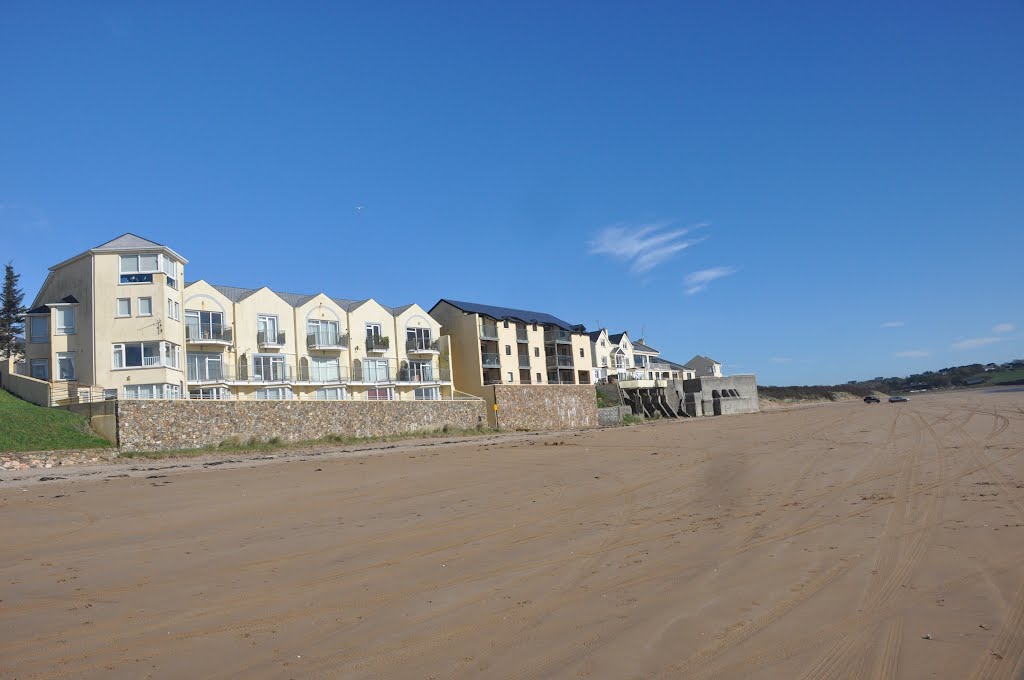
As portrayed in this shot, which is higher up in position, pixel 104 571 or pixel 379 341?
pixel 379 341

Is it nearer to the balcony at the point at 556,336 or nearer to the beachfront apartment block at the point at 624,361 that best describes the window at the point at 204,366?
the balcony at the point at 556,336

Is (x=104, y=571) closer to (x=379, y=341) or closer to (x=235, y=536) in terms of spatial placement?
(x=235, y=536)

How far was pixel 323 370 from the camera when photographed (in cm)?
4947

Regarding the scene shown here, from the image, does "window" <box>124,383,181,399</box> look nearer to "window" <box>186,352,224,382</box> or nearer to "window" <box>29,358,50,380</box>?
"window" <box>186,352,224,382</box>

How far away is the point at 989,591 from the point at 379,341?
4891cm

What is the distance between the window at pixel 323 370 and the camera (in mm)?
48875

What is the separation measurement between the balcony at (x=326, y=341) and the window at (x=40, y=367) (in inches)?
607

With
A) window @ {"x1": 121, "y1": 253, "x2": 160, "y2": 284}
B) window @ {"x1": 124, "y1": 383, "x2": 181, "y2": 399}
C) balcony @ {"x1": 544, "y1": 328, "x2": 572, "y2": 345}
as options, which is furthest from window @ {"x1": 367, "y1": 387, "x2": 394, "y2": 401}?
balcony @ {"x1": 544, "y1": 328, "x2": 572, "y2": 345}

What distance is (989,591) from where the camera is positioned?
675cm

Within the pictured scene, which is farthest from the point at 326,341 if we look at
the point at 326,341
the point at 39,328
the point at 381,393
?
the point at 39,328

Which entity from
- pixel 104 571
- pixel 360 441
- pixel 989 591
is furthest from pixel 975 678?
pixel 360 441

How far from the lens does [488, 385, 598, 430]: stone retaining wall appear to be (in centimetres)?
5075

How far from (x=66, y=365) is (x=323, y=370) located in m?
15.8

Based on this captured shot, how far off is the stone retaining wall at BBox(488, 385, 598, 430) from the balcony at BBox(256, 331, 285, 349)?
15.1 meters
